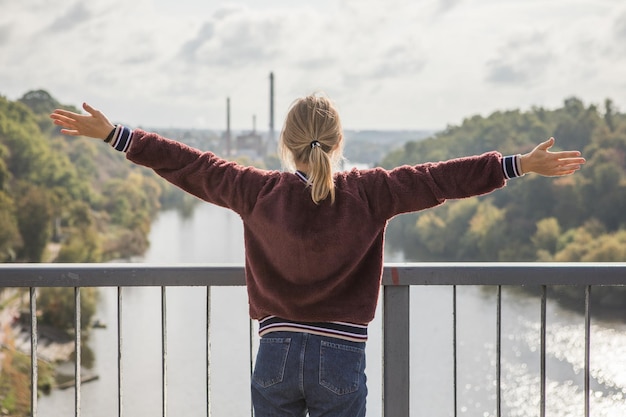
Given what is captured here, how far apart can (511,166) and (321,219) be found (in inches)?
21.2

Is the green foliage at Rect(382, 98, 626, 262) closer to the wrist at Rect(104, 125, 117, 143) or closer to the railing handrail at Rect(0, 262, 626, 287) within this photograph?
the railing handrail at Rect(0, 262, 626, 287)

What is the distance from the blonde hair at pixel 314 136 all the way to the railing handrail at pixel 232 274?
1.60 feet

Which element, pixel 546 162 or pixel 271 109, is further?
pixel 271 109

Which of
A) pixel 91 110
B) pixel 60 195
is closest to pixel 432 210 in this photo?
pixel 60 195

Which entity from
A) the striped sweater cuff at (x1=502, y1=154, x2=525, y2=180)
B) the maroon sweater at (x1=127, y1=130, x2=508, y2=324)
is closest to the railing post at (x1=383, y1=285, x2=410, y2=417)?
the maroon sweater at (x1=127, y1=130, x2=508, y2=324)

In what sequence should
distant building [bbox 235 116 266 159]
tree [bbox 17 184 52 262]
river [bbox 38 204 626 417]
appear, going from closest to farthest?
river [bbox 38 204 626 417] < tree [bbox 17 184 52 262] < distant building [bbox 235 116 266 159]

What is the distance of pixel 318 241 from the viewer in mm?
2246

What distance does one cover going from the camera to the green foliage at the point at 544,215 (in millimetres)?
53375

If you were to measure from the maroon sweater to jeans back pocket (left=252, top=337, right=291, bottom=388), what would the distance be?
0.07 m

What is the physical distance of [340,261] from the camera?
7.42 feet

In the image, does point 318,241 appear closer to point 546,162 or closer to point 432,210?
point 546,162

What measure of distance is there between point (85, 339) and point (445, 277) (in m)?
38.0

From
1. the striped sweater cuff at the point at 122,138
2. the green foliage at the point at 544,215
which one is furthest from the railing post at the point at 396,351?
Answer: the green foliage at the point at 544,215

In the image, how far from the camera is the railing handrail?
2.63 m
